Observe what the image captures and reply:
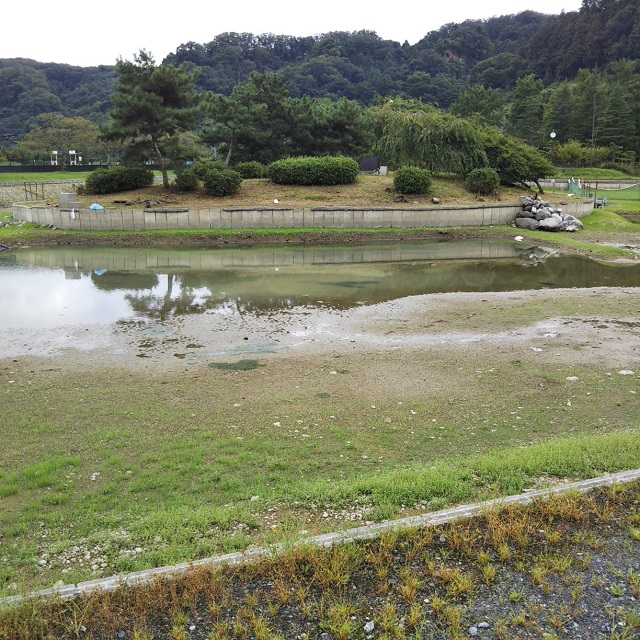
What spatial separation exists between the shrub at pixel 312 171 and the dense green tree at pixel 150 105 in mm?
5439

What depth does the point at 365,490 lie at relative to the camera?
5.97 meters

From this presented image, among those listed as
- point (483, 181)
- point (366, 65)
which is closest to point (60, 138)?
point (483, 181)

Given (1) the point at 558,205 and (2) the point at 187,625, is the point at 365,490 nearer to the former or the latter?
(2) the point at 187,625

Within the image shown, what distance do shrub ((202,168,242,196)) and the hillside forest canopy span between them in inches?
71.4

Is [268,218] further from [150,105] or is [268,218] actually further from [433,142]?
[433,142]

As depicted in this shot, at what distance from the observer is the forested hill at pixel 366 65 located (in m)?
90.9

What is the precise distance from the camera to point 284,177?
3306 centimetres

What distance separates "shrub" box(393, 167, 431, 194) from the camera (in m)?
32.1

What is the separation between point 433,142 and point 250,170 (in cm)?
1132

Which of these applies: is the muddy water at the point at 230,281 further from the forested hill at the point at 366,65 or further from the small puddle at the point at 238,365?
the forested hill at the point at 366,65

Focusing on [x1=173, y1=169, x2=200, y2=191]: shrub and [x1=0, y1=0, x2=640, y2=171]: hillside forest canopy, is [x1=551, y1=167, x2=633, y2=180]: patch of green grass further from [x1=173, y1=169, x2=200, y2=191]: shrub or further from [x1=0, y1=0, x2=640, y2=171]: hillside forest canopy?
[x1=173, y1=169, x2=200, y2=191]: shrub

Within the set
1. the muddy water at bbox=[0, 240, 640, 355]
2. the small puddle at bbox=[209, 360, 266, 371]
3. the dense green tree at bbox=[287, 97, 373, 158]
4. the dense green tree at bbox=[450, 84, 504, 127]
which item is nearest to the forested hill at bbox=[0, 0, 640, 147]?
the dense green tree at bbox=[450, 84, 504, 127]

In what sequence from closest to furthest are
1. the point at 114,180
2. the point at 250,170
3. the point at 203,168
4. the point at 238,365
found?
the point at 238,365 < the point at 114,180 < the point at 203,168 < the point at 250,170

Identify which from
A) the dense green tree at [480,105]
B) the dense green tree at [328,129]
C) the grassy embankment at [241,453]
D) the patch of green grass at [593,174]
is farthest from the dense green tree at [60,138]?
the grassy embankment at [241,453]
